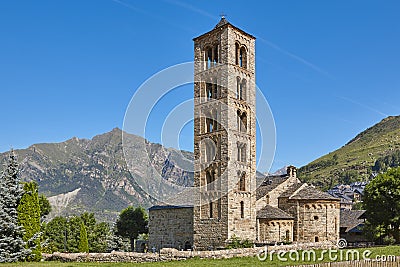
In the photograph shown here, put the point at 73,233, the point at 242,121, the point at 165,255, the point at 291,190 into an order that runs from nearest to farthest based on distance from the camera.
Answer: the point at 165,255 → the point at 242,121 → the point at 291,190 → the point at 73,233

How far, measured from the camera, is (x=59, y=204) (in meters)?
180

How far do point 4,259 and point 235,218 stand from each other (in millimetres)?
19802

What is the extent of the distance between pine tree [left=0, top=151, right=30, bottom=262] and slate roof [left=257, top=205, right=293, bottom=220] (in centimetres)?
2199

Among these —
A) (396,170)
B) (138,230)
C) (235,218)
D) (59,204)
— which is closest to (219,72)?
(235,218)

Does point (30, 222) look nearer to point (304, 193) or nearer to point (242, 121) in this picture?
point (242, 121)

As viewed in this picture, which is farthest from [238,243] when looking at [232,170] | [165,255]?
[165,255]

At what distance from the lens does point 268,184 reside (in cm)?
4762

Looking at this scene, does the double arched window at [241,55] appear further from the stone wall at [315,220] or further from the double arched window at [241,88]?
the stone wall at [315,220]

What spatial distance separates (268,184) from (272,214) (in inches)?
223

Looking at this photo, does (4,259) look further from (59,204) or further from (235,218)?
(59,204)

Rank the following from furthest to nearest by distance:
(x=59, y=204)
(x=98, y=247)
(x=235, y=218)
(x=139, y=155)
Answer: (x=59, y=204) → (x=139, y=155) → (x=98, y=247) → (x=235, y=218)

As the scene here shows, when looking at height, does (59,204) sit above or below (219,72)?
below

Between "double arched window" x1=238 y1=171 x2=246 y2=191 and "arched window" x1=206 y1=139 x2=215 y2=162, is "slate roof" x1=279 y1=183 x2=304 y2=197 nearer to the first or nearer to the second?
"double arched window" x1=238 y1=171 x2=246 y2=191

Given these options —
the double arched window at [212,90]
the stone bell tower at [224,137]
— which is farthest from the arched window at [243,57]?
the double arched window at [212,90]
